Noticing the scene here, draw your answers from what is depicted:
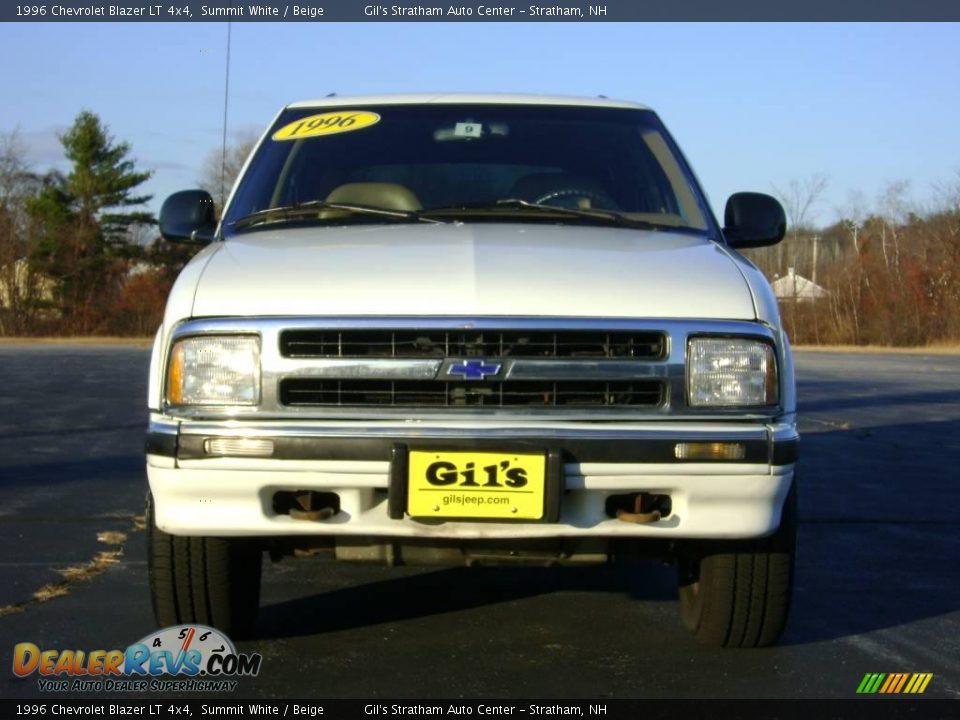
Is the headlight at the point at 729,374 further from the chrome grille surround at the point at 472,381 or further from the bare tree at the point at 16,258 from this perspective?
the bare tree at the point at 16,258

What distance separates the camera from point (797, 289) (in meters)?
61.9

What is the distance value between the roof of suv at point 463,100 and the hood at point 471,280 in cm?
138

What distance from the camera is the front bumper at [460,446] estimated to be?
3.58 m

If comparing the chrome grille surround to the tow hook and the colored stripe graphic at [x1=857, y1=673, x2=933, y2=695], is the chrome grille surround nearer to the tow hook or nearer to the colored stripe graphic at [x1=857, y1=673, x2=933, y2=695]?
the tow hook

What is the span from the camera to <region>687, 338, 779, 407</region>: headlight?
371 centimetres

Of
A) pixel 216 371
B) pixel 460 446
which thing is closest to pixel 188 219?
pixel 216 371

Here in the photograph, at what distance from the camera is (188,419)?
3711 millimetres

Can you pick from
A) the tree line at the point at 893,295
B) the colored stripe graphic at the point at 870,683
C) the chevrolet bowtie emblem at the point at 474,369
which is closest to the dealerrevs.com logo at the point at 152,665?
the chevrolet bowtie emblem at the point at 474,369

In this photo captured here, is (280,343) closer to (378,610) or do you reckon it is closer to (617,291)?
(617,291)

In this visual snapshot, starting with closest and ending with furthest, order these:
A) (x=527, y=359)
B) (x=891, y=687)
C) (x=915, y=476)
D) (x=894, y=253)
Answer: (x=527, y=359) < (x=891, y=687) < (x=915, y=476) < (x=894, y=253)

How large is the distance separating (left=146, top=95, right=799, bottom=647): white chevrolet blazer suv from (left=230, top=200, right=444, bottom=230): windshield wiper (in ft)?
1.92

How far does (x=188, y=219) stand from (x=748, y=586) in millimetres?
2614
